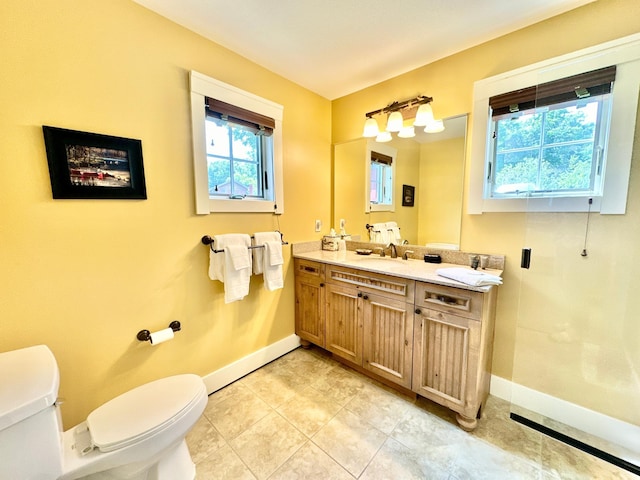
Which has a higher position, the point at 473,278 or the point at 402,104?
the point at 402,104

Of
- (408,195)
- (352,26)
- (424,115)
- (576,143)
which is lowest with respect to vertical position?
(408,195)

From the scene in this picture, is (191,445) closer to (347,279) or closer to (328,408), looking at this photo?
(328,408)

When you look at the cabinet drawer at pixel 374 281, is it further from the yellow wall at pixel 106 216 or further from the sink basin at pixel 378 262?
the yellow wall at pixel 106 216

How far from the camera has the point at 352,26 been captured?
162 cm

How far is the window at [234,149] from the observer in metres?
1.71

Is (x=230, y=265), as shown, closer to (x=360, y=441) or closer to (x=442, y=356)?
(x=360, y=441)

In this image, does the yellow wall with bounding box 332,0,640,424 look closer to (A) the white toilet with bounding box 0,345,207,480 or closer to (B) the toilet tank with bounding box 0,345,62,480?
(A) the white toilet with bounding box 0,345,207,480

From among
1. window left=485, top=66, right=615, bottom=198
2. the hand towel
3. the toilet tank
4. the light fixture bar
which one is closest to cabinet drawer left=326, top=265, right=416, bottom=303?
the hand towel

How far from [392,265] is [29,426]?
1.92 metres

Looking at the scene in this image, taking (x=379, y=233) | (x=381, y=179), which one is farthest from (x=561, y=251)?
(x=381, y=179)

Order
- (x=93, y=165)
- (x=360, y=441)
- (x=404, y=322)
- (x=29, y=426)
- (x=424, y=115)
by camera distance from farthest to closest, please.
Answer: (x=424, y=115)
(x=404, y=322)
(x=360, y=441)
(x=93, y=165)
(x=29, y=426)

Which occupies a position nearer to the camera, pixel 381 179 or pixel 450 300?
pixel 450 300

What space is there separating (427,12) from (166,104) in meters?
1.67

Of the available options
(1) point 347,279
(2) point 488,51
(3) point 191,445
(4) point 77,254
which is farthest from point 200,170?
(2) point 488,51
